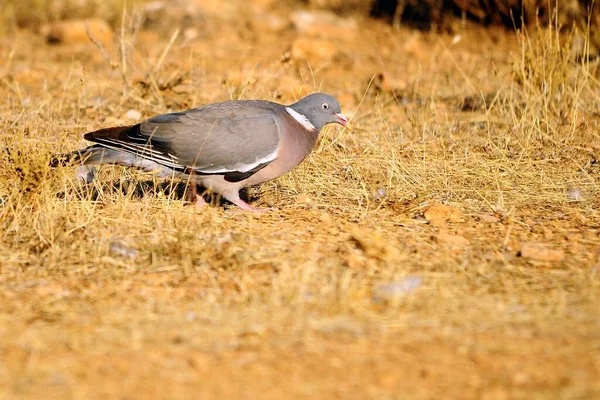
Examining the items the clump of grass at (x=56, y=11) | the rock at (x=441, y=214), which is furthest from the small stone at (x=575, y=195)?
the clump of grass at (x=56, y=11)

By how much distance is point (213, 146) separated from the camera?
4941 mm

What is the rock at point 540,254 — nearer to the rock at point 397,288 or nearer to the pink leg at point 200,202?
the rock at point 397,288

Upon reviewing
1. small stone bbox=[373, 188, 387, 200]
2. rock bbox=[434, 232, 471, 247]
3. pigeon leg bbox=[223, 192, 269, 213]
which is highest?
rock bbox=[434, 232, 471, 247]

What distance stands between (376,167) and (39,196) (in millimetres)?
2173

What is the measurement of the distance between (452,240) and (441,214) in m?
0.50

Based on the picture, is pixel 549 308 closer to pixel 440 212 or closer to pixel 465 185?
pixel 440 212

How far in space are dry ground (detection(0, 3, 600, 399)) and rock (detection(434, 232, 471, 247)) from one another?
0.04 ft

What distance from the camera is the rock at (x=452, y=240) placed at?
444 cm

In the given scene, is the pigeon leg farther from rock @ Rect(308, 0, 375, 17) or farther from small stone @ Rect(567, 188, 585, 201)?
rock @ Rect(308, 0, 375, 17)

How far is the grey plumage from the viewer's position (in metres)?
4.95

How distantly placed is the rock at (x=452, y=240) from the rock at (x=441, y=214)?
0.33 metres

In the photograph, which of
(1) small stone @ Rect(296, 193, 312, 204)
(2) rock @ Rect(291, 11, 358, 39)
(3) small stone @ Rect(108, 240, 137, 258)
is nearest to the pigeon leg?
(1) small stone @ Rect(296, 193, 312, 204)

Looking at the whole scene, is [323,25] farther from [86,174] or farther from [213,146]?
[213,146]

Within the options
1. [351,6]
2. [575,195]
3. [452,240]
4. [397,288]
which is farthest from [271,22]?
[397,288]
